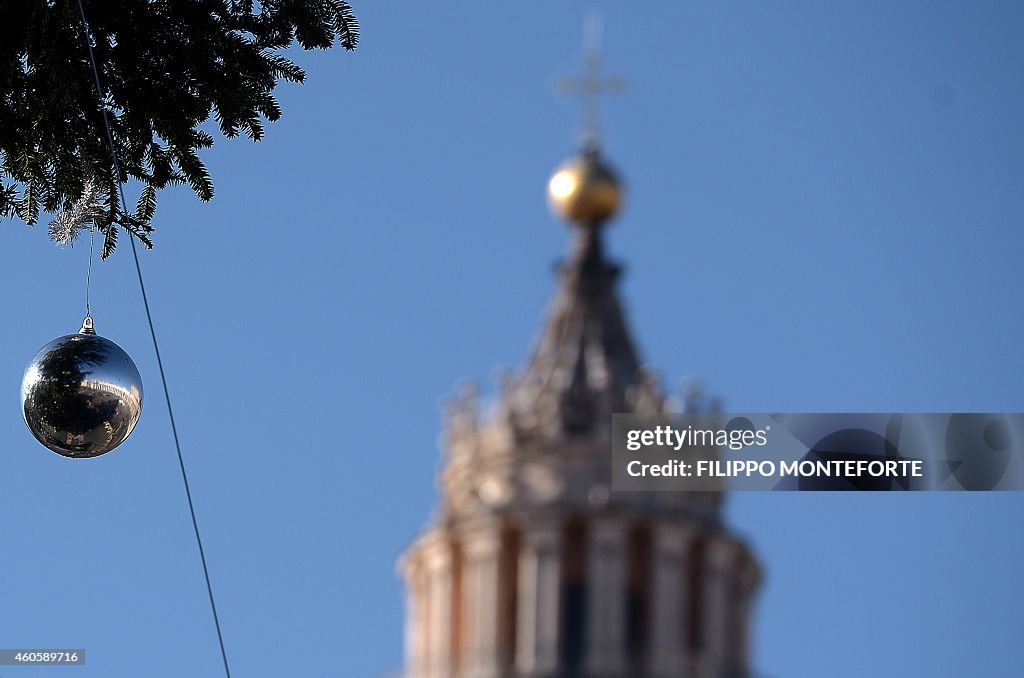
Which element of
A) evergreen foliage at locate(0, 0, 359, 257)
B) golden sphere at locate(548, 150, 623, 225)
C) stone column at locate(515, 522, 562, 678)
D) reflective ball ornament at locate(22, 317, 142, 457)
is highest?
golden sphere at locate(548, 150, 623, 225)

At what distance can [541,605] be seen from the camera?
6306cm

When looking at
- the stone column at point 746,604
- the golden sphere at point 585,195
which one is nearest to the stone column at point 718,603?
the stone column at point 746,604

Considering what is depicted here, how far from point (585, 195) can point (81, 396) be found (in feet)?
185

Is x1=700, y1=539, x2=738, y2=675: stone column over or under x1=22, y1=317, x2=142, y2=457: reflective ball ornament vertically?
over

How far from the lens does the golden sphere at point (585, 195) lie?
6881 cm

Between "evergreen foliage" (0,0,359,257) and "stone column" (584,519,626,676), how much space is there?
50.0 meters

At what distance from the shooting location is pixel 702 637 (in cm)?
6353

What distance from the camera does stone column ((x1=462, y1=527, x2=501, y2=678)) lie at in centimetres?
6338

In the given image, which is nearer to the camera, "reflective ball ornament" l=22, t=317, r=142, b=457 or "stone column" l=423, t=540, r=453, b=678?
"reflective ball ornament" l=22, t=317, r=142, b=457

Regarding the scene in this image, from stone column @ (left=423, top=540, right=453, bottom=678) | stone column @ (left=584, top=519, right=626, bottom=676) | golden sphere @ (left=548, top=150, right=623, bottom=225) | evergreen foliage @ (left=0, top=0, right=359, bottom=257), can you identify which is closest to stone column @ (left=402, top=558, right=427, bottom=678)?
stone column @ (left=423, top=540, right=453, bottom=678)

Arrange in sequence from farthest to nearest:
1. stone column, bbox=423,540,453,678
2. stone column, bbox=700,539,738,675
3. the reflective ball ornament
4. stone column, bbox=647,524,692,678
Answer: stone column, bbox=423,540,453,678, stone column, bbox=700,539,738,675, stone column, bbox=647,524,692,678, the reflective ball ornament

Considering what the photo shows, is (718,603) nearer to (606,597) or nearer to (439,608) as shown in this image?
(606,597)

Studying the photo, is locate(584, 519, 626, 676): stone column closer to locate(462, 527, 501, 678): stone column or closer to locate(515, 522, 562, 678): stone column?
locate(515, 522, 562, 678): stone column

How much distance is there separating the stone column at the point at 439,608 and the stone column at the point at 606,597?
3.19 m
